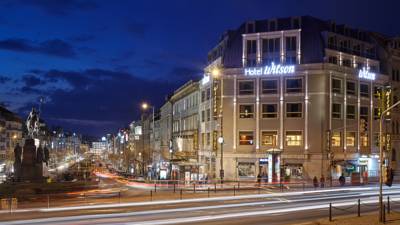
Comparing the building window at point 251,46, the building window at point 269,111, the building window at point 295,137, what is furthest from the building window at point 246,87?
the building window at point 295,137

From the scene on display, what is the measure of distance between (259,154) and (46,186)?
2913 cm

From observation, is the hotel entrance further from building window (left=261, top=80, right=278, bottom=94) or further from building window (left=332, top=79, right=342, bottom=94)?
building window (left=332, top=79, right=342, bottom=94)

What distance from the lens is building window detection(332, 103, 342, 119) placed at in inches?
2709

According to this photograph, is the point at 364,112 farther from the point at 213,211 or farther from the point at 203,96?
the point at 213,211

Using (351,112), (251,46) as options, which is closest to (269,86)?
(251,46)

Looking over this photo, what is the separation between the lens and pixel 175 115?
101m

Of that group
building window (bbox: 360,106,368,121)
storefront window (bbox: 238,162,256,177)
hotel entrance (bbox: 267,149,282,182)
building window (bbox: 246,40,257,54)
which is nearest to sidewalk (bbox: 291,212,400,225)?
hotel entrance (bbox: 267,149,282,182)

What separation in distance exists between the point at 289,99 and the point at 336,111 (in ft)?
23.0

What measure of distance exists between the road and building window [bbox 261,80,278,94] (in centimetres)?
2403

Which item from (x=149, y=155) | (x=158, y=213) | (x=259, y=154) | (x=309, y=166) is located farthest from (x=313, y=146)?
(x=149, y=155)

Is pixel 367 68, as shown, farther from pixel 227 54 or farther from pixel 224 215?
pixel 224 215

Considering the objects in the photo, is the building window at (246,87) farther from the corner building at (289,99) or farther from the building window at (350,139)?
the building window at (350,139)

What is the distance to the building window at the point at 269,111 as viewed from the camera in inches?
2670

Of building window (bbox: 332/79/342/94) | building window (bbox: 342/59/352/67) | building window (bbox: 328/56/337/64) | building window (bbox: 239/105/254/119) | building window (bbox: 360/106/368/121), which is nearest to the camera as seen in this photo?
building window (bbox: 328/56/337/64)
